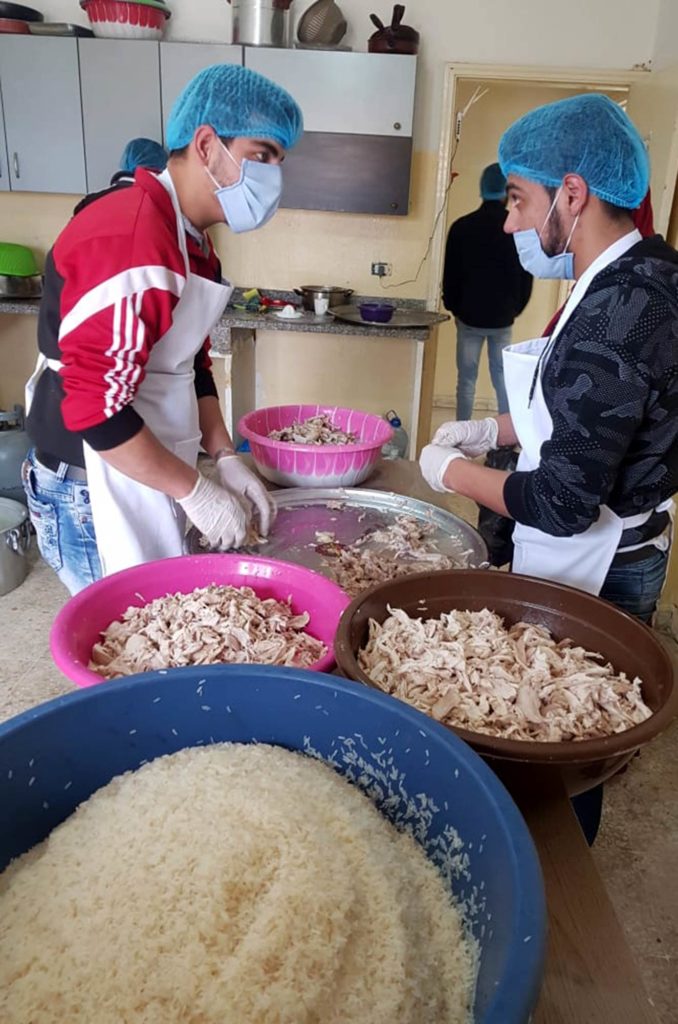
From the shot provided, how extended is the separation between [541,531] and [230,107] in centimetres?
100

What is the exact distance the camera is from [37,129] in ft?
12.9

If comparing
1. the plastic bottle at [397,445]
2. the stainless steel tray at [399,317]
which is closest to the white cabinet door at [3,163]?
the stainless steel tray at [399,317]

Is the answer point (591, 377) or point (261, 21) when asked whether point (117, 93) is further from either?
point (591, 377)

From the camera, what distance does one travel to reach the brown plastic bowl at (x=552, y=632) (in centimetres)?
72

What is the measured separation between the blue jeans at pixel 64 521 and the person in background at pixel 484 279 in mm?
3570

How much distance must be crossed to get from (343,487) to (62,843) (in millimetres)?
1200

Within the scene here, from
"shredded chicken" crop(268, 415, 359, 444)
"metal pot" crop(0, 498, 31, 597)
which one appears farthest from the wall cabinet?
"shredded chicken" crop(268, 415, 359, 444)

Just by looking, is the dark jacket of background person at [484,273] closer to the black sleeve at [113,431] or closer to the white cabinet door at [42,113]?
the white cabinet door at [42,113]

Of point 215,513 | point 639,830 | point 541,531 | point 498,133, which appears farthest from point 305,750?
point 498,133

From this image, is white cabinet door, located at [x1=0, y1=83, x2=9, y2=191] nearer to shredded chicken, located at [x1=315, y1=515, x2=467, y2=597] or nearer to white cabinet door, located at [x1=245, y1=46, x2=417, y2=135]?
white cabinet door, located at [x1=245, y1=46, x2=417, y2=135]

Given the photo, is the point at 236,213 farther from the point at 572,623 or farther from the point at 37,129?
the point at 37,129

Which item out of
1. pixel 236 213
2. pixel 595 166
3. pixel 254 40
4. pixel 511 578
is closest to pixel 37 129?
pixel 254 40

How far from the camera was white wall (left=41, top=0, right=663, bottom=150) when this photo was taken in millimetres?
3924

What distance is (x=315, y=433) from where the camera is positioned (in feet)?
6.53
